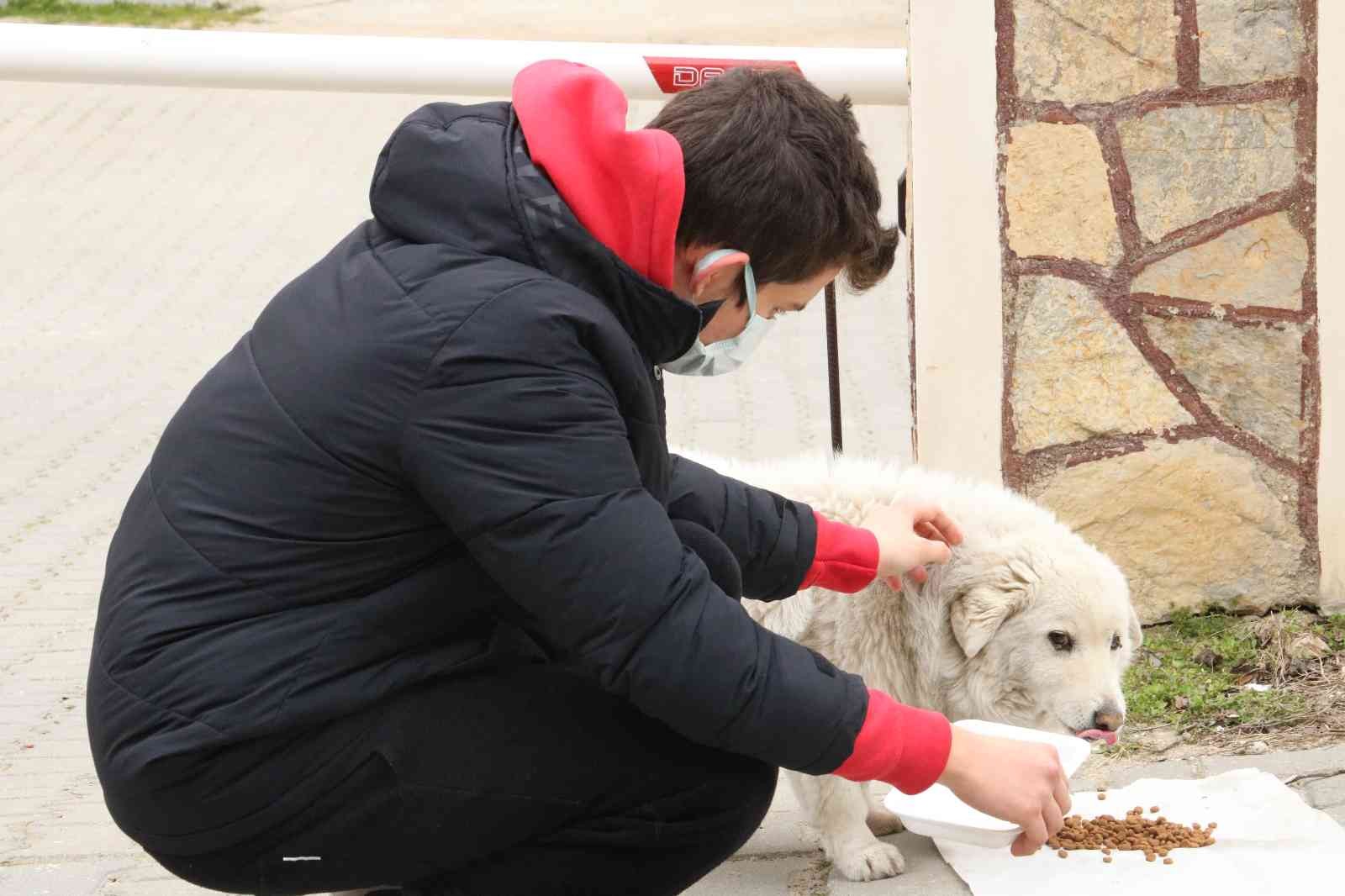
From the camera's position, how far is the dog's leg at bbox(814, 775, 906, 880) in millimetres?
3432

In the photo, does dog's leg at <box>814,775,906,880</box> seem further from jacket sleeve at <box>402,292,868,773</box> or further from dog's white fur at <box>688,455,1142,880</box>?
jacket sleeve at <box>402,292,868,773</box>

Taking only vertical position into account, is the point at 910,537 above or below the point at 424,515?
below

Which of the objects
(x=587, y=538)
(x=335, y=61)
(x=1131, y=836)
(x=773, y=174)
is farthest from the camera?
(x=335, y=61)

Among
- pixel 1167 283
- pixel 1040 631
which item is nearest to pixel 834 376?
pixel 1167 283

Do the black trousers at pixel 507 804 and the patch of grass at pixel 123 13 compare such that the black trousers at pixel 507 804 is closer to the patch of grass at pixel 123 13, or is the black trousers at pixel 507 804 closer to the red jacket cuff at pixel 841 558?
the red jacket cuff at pixel 841 558

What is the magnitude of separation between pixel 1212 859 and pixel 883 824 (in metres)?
0.76

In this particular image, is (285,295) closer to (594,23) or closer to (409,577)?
(409,577)

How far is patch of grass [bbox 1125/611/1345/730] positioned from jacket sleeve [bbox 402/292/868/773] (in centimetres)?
245

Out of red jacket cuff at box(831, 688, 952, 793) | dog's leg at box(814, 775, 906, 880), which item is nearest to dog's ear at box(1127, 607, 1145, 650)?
dog's leg at box(814, 775, 906, 880)

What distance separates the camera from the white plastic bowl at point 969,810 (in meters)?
2.71

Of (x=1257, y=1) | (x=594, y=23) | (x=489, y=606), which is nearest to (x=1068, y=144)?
(x=1257, y=1)

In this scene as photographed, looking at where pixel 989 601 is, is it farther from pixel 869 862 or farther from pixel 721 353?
pixel 721 353

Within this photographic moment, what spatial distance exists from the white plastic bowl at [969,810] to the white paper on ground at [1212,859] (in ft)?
0.94

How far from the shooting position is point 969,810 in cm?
296
